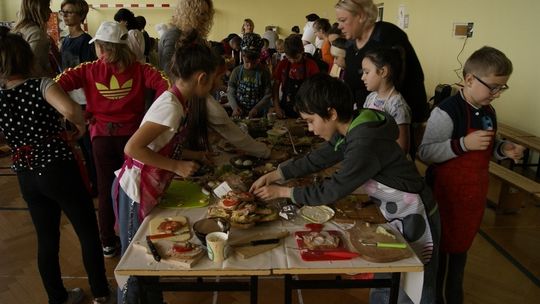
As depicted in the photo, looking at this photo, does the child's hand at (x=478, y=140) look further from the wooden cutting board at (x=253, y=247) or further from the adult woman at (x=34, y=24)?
the adult woman at (x=34, y=24)

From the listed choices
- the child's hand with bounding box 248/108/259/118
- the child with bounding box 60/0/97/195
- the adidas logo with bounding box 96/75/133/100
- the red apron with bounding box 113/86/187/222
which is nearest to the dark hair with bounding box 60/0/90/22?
the child with bounding box 60/0/97/195

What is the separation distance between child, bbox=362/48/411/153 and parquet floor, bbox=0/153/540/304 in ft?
3.35

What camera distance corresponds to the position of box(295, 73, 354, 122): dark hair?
1456 millimetres

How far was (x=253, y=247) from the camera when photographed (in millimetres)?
1309

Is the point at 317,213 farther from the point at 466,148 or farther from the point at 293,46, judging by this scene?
the point at 293,46

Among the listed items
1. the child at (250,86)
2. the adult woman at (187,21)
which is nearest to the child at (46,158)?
the adult woman at (187,21)

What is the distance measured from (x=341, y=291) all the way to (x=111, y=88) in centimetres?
173

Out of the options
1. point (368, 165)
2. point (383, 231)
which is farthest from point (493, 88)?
point (383, 231)

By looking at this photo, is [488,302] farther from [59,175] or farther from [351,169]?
[59,175]

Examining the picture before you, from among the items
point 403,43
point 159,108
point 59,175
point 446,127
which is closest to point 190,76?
point 159,108

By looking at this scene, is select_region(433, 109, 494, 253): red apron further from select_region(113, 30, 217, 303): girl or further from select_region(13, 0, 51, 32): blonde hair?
select_region(13, 0, 51, 32): blonde hair

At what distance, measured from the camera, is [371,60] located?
1927mm

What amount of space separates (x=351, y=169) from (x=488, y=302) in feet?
4.85

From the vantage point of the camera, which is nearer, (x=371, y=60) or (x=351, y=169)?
(x=351, y=169)
